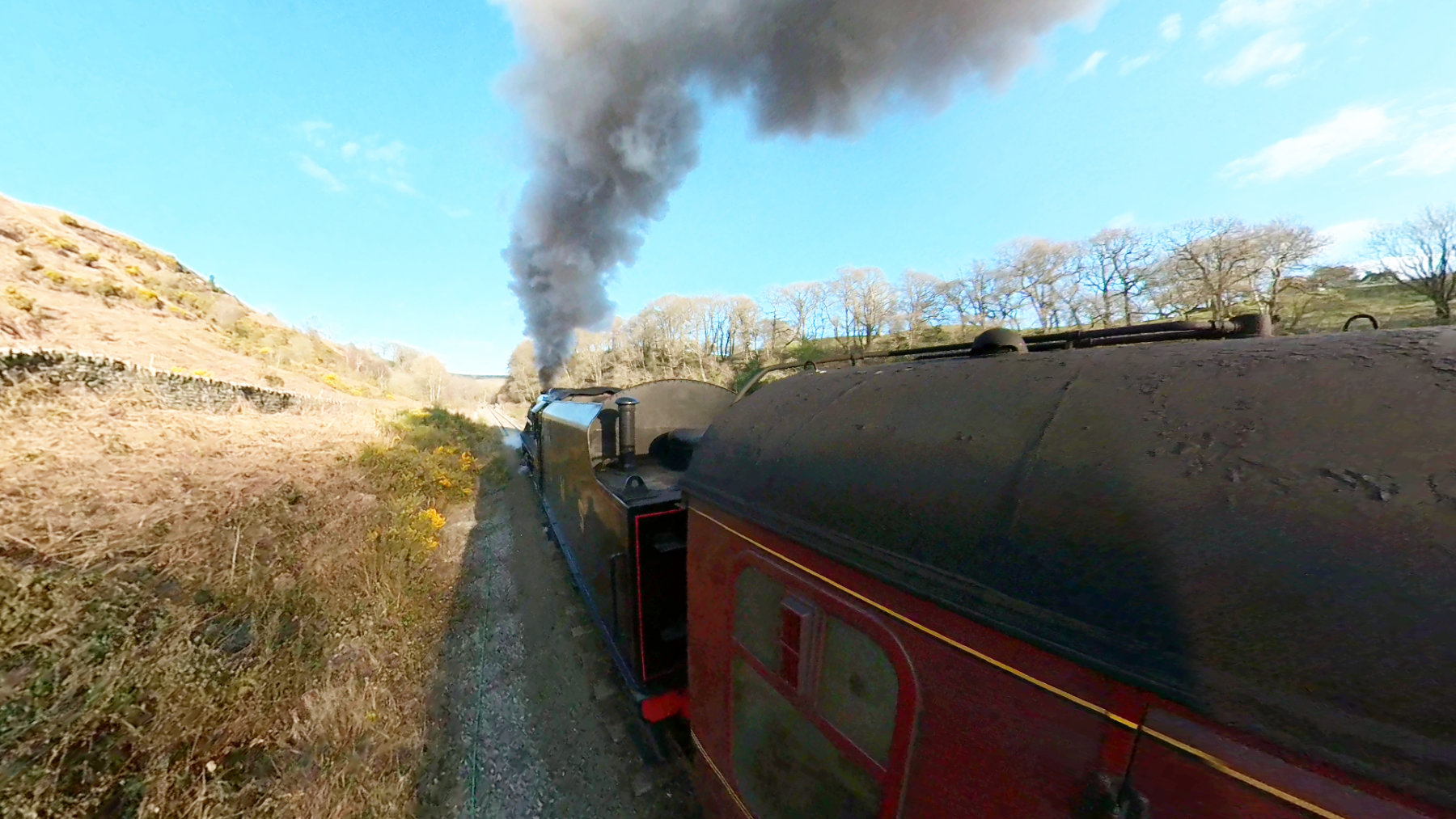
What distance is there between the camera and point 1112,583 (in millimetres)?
1151

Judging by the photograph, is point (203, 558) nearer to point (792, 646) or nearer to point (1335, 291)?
point (792, 646)

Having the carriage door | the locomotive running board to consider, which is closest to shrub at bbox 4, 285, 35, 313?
the locomotive running board

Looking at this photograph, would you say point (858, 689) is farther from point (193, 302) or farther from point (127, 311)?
point (193, 302)

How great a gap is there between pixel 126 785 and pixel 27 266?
32140 millimetres

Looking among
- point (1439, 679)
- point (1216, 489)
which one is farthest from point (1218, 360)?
point (1439, 679)

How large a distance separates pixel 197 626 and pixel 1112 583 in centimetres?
768

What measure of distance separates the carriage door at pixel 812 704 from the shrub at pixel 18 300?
26.9m

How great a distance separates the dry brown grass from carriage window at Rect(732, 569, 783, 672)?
3.81 metres

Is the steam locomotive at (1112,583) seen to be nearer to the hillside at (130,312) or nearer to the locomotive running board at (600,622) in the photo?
the locomotive running board at (600,622)

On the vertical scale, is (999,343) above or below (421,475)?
above

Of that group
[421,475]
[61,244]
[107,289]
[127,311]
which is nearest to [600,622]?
[421,475]

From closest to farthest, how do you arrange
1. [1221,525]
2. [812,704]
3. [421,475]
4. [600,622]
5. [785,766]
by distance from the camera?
[1221,525], [812,704], [785,766], [600,622], [421,475]

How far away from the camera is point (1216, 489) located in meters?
1.09

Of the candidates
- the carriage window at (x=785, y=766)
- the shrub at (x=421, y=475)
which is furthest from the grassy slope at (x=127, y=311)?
the carriage window at (x=785, y=766)
